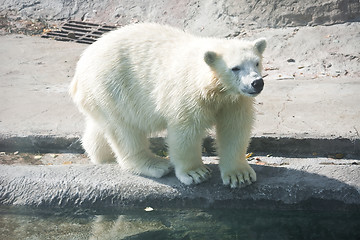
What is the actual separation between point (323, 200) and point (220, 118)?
0.96 meters

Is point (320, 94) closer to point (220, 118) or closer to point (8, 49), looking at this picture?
point (220, 118)

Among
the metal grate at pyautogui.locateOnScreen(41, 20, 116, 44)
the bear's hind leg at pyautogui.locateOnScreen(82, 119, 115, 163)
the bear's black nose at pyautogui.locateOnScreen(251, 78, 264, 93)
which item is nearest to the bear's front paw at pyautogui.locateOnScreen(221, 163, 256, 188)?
the bear's black nose at pyautogui.locateOnScreen(251, 78, 264, 93)

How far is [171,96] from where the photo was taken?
4.01 m

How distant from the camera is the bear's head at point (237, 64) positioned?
3680 millimetres

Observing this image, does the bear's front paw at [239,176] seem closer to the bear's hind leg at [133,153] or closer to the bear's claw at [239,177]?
the bear's claw at [239,177]

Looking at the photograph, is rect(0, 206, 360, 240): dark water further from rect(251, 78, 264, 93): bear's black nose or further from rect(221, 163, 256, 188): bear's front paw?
rect(251, 78, 264, 93): bear's black nose

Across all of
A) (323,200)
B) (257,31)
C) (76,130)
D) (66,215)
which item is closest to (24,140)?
(76,130)

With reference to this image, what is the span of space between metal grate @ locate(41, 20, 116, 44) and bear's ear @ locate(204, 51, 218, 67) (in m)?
5.19

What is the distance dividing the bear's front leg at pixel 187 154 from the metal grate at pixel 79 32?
4.97 metres

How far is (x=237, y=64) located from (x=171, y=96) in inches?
22.5

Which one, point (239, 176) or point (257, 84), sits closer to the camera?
point (257, 84)

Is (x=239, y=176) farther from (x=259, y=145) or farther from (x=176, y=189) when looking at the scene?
(x=259, y=145)

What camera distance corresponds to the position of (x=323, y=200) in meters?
3.99

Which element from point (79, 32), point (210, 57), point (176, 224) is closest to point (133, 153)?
point (176, 224)
